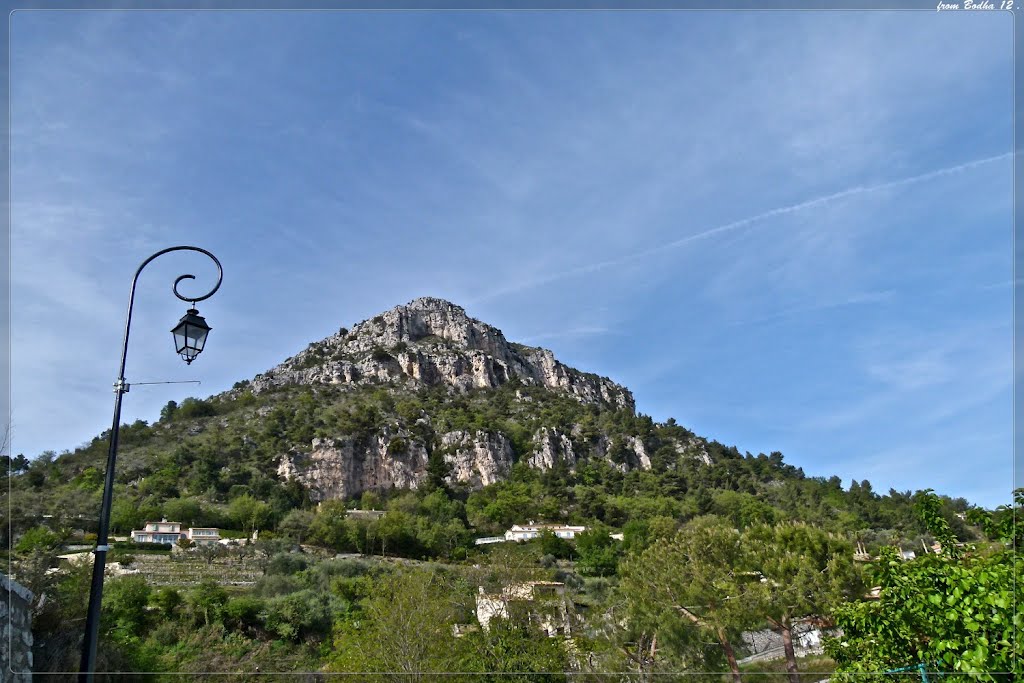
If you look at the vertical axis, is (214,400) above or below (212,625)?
above

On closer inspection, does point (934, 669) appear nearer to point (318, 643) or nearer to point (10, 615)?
point (10, 615)

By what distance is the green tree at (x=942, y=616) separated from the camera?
13.4ft

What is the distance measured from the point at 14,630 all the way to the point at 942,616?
30.2 ft

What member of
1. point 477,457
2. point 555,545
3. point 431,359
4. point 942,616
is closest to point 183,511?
point 555,545

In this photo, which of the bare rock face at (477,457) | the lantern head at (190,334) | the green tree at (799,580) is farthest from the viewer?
the bare rock face at (477,457)

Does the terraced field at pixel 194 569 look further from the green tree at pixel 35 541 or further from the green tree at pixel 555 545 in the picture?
the green tree at pixel 555 545

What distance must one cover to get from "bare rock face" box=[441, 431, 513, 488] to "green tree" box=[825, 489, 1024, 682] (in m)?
66.9

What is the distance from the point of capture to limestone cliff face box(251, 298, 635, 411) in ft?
299

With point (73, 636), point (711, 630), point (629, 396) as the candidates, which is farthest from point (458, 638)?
point (629, 396)

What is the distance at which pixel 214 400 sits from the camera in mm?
81188

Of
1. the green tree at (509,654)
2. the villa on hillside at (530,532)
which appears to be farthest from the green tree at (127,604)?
the villa on hillside at (530,532)

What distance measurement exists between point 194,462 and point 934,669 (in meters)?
58.5

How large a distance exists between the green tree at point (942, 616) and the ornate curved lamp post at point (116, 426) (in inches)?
205

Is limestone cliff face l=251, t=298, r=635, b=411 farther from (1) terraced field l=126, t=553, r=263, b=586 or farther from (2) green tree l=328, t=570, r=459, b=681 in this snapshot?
(2) green tree l=328, t=570, r=459, b=681
